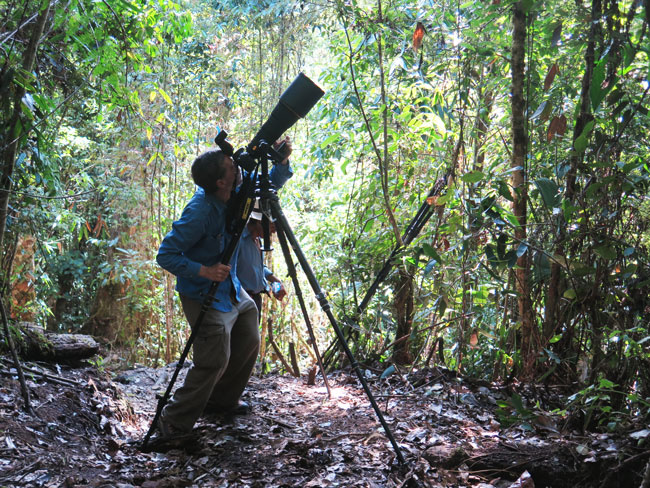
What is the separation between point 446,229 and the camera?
8.55ft

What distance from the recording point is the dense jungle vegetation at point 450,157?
222 centimetres

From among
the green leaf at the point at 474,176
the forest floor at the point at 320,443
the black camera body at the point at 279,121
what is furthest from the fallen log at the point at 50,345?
the green leaf at the point at 474,176

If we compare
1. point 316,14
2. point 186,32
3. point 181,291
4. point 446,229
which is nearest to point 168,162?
point 316,14

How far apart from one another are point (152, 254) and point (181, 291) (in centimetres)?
409

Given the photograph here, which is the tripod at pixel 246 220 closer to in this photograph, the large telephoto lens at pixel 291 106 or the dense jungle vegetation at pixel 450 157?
the large telephoto lens at pixel 291 106

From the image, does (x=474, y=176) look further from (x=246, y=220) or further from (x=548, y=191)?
(x=246, y=220)

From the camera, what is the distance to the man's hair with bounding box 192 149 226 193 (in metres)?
2.68

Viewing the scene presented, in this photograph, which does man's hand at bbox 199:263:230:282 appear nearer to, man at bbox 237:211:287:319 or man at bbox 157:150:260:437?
man at bbox 157:150:260:437

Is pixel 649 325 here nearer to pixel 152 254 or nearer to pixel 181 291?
pixel 181 291

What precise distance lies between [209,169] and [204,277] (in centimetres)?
56

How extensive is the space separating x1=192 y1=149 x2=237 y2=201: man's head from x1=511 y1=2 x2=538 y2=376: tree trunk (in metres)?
1.48

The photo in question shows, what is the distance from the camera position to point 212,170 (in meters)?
2.68

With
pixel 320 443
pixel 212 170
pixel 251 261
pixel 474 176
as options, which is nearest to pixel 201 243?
pixel 212 170

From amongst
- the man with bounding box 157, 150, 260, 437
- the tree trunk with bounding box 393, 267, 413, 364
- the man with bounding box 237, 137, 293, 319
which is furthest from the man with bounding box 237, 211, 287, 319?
the tree trunk with bounding box 393, 267, 413, 364
